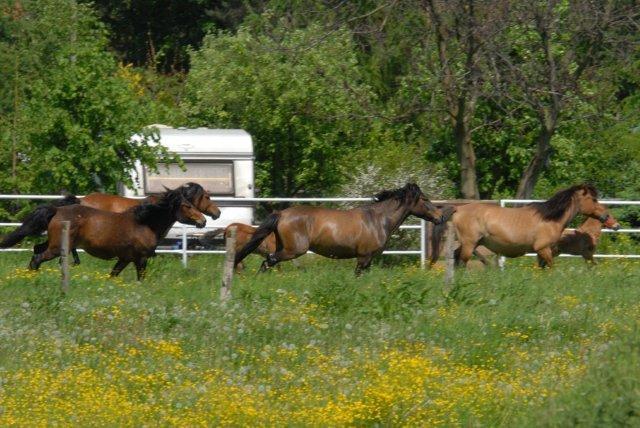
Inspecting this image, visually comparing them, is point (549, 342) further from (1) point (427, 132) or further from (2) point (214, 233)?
(1) point (427, 132)

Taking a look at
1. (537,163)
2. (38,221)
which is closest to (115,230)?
(38,221)

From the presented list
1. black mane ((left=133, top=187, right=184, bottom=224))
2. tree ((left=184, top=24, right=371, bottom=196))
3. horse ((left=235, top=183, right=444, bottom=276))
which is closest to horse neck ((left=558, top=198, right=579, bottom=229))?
horse ((left=235, top=183, right=444, bottom=276))

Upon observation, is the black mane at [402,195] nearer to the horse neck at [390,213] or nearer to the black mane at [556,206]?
the horse neck at [390,213]

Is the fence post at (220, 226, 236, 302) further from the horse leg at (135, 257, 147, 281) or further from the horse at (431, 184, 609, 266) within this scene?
the horse at (431, 184, 609, 266)

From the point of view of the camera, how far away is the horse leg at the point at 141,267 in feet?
58.1

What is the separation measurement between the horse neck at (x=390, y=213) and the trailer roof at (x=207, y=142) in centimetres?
815

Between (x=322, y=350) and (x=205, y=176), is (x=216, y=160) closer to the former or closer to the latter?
(x=205, y=176)

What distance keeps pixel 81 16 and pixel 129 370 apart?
22.8 m

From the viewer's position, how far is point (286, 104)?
28.4m

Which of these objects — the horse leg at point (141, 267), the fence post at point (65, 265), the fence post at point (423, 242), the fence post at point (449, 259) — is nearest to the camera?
the fence post at point (65, 265)

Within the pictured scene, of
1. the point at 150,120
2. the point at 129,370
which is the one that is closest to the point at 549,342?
the point at 129,370

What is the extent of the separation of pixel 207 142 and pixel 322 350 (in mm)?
14599

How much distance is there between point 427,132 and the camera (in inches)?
1089

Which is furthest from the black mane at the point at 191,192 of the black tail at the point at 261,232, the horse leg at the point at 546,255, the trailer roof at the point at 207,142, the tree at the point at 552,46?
the trailer roof at the point at 207,142
